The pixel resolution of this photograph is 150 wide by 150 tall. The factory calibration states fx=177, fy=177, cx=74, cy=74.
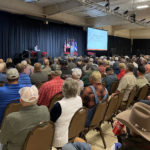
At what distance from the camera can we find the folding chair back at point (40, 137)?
1.71 meters

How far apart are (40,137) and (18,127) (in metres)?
0.25

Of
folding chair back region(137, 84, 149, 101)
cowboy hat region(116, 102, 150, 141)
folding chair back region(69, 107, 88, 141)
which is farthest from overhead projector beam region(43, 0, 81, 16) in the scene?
cowboy hat region(116, 102, 150, 141)

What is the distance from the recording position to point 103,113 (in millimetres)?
2934

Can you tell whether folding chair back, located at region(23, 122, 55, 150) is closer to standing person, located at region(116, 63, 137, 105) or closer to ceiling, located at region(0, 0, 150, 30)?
standing person, located at region(116, 63, 137, 105)

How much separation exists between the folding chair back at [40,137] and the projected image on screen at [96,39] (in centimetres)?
1168

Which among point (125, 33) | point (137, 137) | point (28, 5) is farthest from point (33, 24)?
point (125, 33)

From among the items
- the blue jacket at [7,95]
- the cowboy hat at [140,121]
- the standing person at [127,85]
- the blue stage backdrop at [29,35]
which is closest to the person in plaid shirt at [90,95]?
the blue jacket at [7,95]

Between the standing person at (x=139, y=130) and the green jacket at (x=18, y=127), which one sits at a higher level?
the standing person at (x=139, y=130)

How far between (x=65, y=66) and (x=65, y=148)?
4.32 metres

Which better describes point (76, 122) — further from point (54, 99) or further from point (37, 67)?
point (37, 67)

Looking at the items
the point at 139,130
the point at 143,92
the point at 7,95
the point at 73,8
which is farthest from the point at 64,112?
the point at 73,8

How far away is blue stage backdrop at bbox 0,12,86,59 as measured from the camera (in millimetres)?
9211

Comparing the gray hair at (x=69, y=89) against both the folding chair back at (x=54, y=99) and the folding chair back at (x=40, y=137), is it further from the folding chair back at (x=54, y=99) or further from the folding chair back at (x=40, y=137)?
the folding chair back at (x=54, y=99)

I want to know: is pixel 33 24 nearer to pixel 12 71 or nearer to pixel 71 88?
pixel 12 71
